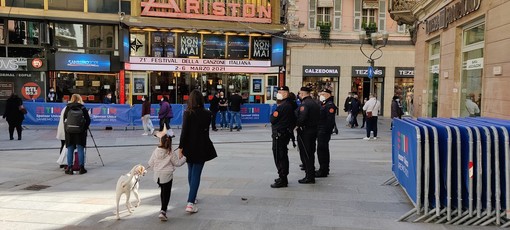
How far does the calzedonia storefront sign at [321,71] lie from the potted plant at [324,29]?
1899 mm

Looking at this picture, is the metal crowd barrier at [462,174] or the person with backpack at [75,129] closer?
the metal crowd barrier at [462,174]

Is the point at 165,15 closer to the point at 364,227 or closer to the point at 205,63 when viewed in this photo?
the point at 205,63

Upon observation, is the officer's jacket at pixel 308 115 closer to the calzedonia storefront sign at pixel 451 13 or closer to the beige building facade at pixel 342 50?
the calzedonia storefront sign at pixel 451 13


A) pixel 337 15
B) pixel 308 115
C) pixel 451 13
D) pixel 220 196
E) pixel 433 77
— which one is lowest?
pixel 220 196

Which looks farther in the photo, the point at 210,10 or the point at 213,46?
the point at 213,46

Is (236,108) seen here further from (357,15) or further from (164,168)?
(357,15)

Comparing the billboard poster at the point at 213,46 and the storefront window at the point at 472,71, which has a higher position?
the billboard poster at the point at 213,46

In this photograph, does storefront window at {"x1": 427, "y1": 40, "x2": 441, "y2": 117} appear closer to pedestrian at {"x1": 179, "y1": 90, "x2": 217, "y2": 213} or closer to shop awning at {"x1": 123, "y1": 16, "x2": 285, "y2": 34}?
pedestrian at {"x1": 179, "y1": 90, "x2": 217, "y2": 213}

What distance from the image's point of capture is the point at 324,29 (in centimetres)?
2877

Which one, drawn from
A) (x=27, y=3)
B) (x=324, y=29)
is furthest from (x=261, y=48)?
(x=27, y=3)

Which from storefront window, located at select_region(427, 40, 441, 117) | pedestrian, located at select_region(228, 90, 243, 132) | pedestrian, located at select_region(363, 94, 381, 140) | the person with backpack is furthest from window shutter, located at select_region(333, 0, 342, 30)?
the person with backpack

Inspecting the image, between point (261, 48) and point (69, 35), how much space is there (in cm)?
1160

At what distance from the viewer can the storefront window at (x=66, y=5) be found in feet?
83.9

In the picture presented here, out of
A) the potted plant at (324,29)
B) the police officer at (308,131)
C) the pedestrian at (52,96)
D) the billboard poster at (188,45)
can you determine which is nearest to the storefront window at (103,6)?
the billboard poster at (188,45)
